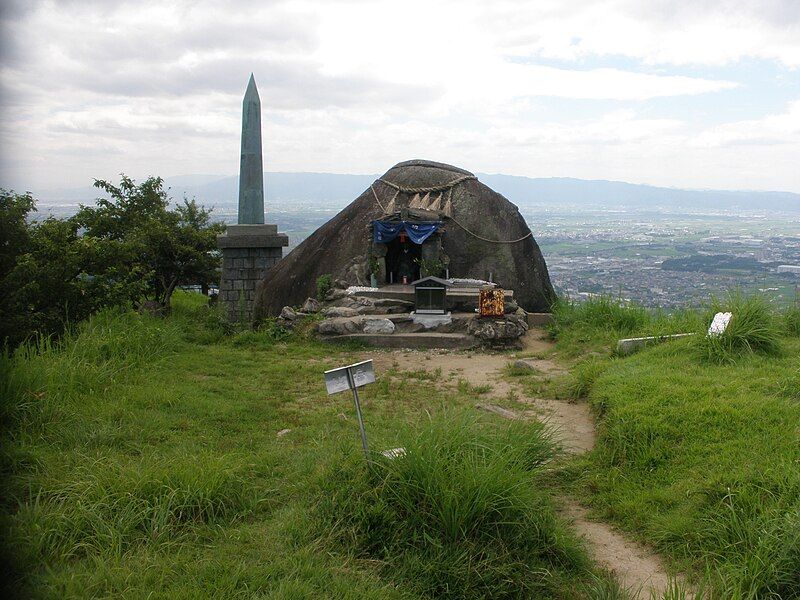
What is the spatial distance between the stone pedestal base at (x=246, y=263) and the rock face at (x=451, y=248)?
0.25 metres

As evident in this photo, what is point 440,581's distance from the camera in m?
3.70

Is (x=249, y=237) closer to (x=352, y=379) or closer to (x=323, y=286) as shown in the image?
(x=323, y=286)

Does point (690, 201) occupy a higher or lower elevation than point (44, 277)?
higher

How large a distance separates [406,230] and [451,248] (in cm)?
161

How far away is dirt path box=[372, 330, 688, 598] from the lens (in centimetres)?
406

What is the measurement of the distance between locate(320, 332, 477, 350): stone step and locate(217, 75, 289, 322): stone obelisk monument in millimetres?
4305

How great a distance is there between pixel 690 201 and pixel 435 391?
5631cm

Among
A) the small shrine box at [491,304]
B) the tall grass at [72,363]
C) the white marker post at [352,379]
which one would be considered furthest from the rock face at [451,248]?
the white marker post at [352,379]

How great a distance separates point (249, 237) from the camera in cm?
1422

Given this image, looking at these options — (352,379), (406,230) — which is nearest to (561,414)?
(352,379)

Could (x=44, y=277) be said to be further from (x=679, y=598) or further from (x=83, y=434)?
(x=679, y=598)

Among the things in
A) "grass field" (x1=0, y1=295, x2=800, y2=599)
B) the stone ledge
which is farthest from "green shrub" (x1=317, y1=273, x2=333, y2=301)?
"grass field" (x1=0, y1=295, x2=800, y2=599)

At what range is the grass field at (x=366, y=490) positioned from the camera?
358 cm

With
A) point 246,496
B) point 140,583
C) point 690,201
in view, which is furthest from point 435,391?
point 690,201
